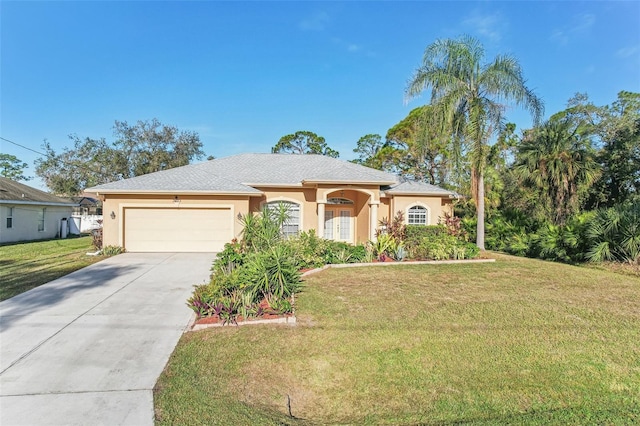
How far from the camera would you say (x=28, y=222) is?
62.3 ft

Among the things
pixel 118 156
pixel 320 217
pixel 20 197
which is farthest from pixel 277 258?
pixel 118 156

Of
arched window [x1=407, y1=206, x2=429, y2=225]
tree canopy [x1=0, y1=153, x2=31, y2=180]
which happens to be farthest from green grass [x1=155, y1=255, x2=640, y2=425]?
tree canopy [x1=0, y1=153, x2=31, y2=180]

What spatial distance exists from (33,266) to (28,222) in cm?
1226

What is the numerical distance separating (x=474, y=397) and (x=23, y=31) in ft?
68.3

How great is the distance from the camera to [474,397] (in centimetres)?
343

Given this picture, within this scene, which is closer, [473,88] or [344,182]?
[473,88]

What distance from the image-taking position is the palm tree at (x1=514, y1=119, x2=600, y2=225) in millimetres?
15641

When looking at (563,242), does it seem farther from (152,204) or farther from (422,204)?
(152,204)

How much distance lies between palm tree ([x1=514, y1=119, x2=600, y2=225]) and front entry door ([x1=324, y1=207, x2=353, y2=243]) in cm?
990

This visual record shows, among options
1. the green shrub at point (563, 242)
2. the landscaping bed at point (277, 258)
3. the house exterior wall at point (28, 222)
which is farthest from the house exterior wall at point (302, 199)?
the house exterior wall at point (28, 222)

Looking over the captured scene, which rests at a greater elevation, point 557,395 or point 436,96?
point 436,96

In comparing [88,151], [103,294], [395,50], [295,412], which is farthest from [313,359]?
[88,151]

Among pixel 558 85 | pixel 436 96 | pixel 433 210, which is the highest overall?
pixel 558 85

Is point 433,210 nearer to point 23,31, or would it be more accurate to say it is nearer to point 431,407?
point 431,407
